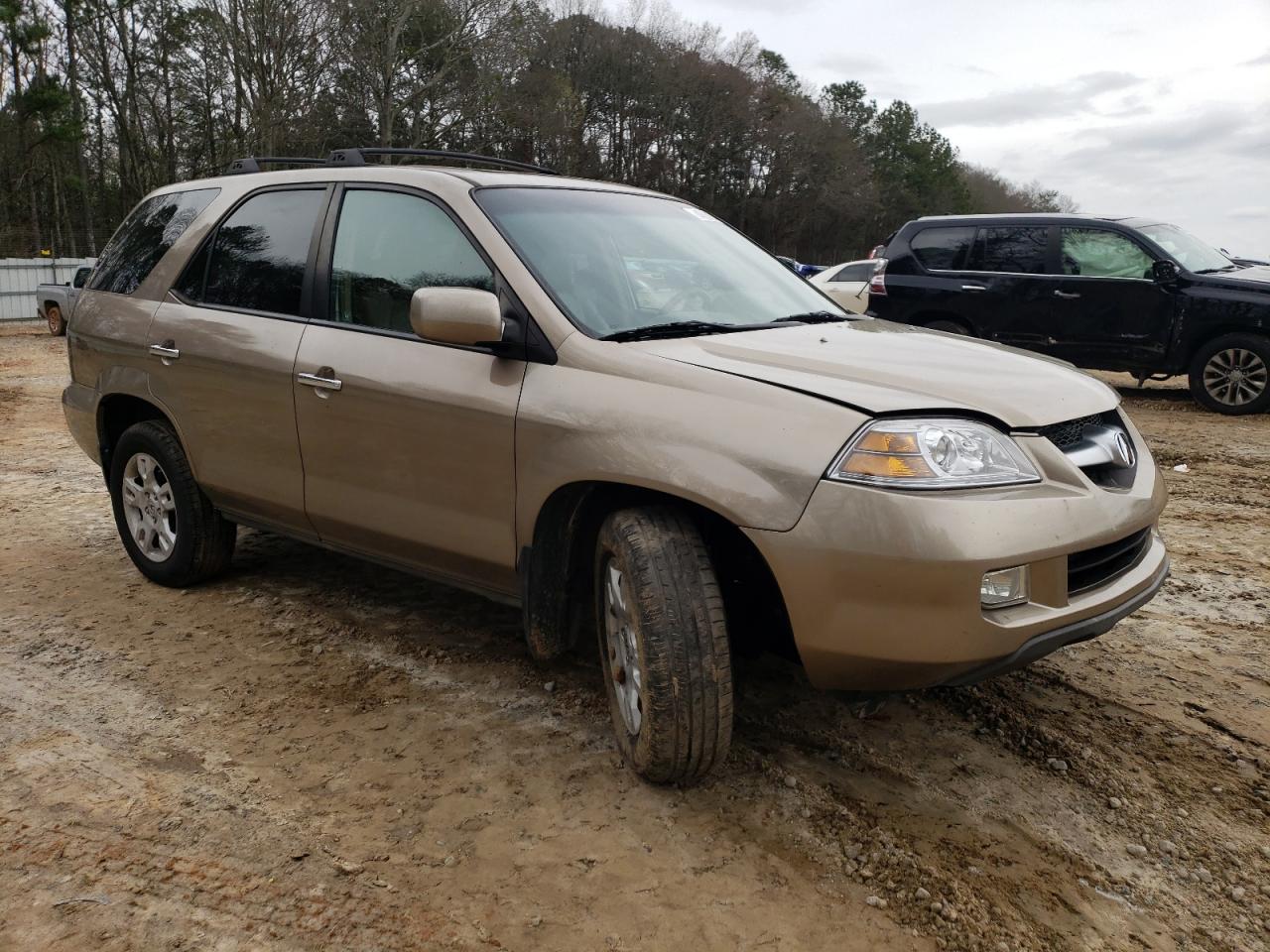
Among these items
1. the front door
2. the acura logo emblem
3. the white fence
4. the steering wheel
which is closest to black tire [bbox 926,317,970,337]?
the steering wheel

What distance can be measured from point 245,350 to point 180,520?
38.0 inches

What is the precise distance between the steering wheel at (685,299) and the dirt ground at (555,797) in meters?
1.35

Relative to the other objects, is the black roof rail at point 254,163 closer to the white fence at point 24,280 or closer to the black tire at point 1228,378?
the black tire at point 1228,378

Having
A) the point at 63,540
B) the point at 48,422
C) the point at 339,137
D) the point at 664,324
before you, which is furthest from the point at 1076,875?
A: the point at 339,137

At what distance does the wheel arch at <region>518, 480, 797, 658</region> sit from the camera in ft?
9.38

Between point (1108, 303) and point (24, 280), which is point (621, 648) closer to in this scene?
point (1108, 303)

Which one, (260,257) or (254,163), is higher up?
(254,163)

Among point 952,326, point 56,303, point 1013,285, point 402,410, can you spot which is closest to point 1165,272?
point 1013,285

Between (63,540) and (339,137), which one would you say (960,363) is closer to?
(63,540)

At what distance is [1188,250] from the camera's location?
10.4 metres

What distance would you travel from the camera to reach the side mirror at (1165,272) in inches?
390

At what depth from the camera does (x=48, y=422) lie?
9.63 metres

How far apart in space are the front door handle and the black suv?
28.2 ft

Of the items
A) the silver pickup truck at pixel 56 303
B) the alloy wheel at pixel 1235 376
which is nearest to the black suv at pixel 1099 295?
the alloy wheel at pixel 1235 376
